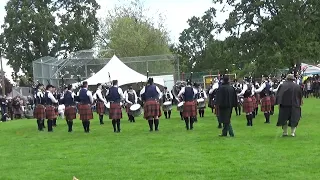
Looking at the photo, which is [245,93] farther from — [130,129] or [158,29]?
[158,29]

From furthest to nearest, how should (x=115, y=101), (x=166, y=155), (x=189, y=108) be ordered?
(x=115, y=101) → (x=189, y=108) → (x=166, y=155)

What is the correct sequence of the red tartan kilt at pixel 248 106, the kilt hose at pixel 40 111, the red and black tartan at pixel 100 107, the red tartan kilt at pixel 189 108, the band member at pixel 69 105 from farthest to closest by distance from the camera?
the red and black tartan at pixel 100 107 < the kilt hose at pixel 40 111 < the band member at pixel 69 105 < the red tartan kilt at pixel 248 106 < the red tartan kilt at pixel 189 108

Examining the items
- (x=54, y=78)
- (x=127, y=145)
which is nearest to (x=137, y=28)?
(x=54, y=78)

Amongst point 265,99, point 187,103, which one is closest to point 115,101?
point 187,103

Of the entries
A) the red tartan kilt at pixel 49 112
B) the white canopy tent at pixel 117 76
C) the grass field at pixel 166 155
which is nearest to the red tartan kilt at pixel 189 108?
the grass field at pixel 166 155

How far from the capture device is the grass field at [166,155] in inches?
364

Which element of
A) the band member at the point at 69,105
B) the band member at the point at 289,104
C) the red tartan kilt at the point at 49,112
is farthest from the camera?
the red tartan kilt at the point at 49,112

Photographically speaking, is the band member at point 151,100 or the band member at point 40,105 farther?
the band member at point 40,105

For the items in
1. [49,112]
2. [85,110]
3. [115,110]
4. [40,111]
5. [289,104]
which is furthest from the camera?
[40,111]

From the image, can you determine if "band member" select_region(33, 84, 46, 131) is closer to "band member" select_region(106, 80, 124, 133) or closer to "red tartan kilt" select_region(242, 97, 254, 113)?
"band member" select_region(106, 80, 124, 133)

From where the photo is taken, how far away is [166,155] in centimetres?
1138

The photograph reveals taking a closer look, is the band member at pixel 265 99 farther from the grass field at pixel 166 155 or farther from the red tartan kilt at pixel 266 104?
the grass field at pixel 166 155

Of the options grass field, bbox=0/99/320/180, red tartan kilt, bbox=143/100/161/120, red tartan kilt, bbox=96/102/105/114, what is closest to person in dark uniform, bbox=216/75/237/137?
grass field, bbox=0/99/320/180

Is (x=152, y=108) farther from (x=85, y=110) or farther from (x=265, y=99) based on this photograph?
(x=265, y=99)
